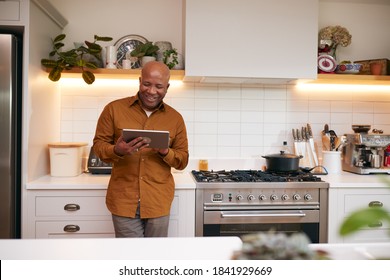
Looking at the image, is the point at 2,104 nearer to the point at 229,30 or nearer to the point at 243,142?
the point at 229,30

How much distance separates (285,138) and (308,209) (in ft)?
2.82

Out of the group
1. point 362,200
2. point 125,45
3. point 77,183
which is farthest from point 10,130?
point 362,200

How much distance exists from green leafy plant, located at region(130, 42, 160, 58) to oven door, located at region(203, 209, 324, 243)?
127 cm

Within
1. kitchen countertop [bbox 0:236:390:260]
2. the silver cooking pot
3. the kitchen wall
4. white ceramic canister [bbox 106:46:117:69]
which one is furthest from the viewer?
the kitchen wall

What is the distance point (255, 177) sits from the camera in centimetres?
272

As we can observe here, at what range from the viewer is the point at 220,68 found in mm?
2809

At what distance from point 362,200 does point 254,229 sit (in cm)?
79

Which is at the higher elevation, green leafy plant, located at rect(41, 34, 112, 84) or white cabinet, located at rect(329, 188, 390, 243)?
green leafy plant, located at rect(41, 34, 112, 84)

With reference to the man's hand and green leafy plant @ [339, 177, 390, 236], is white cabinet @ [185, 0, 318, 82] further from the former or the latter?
green leafy plant @ [339, 177, 390, 236]

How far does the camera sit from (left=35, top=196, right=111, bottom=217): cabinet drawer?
2.47 metres

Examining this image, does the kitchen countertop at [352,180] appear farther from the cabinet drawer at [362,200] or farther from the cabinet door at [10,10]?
the cabinet door at [10,10]

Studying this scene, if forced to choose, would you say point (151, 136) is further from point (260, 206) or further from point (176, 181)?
point (260, 206)

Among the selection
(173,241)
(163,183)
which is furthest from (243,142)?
(173,241)

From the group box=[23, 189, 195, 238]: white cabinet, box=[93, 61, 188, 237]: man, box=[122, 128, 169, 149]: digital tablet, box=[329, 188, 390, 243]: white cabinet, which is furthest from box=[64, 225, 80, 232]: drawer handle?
box=[329, 188, 390, 243]: white cabinet
